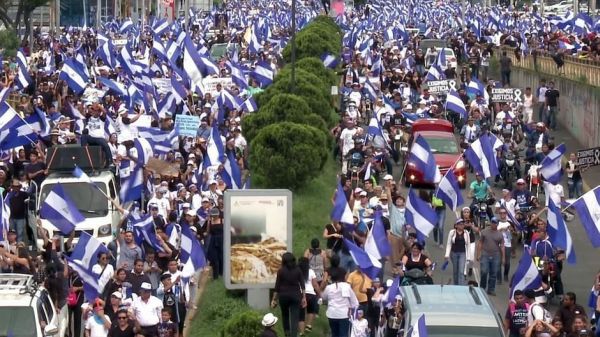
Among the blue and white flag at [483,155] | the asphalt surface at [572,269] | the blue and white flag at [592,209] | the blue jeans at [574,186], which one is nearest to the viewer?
the blue and white flag at [592,209]

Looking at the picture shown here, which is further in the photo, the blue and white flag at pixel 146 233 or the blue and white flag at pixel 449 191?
the blue and white flag at pixel 449 191

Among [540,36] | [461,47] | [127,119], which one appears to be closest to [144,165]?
[127,119]

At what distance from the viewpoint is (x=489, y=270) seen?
23.2 meters

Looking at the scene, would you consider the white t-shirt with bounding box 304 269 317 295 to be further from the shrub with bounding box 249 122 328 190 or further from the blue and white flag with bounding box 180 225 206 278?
the shrub with bounding box 249 122 328 190

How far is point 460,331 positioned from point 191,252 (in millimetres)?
5905

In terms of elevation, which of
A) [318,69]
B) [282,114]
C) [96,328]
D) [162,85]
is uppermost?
[318,69]

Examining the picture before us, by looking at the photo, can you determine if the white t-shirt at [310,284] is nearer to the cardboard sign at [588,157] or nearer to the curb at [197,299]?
the curb at [197,299]

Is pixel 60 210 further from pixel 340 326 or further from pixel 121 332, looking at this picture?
pixel 121 332

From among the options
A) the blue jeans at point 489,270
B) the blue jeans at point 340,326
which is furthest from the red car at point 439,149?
the blue jeans at point 340,326

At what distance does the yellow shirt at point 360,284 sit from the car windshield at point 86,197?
253 inches

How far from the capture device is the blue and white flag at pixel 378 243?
20906mm

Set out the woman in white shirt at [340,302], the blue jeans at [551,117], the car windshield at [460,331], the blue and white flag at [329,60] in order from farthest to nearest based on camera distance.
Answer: the blue and white flag at [329,60], the blue jeans at [551,117], the woman in white shirt at [340,302], the car windshield at [460,331]

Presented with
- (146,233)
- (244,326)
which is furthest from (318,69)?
(244,326)

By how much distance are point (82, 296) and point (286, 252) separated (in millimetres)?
2577
